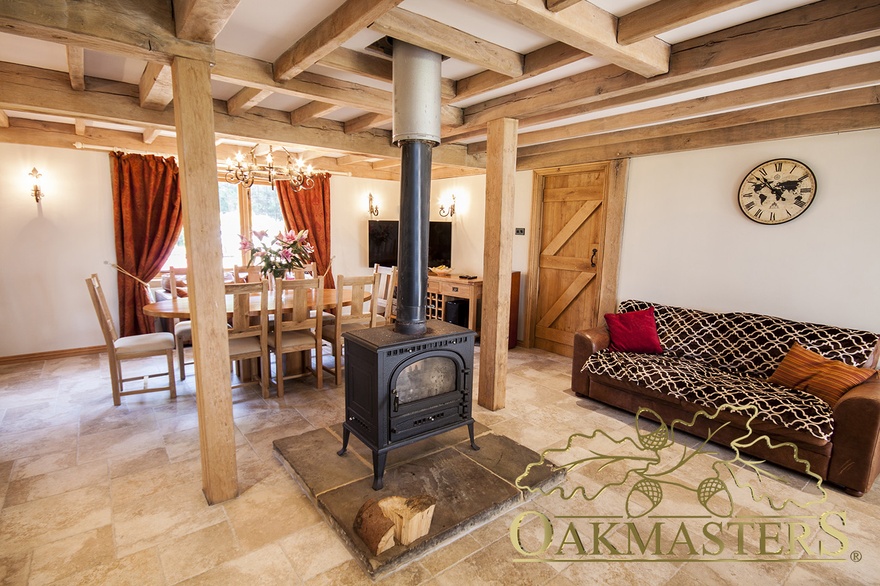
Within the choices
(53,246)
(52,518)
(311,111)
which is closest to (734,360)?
(311,111)

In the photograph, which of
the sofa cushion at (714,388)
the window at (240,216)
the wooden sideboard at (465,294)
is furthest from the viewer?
the window at (240,216)

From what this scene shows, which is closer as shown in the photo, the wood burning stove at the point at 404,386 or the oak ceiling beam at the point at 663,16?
→ the oak ceiling beam at the point at 663,16

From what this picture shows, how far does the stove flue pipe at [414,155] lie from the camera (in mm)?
2332

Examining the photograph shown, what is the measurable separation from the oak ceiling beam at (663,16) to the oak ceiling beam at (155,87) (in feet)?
7.57

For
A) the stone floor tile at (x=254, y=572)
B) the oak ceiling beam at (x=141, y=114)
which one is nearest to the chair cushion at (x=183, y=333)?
the oak ceiling beam at (x=141, y=114)

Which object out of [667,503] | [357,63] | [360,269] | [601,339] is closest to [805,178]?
[601,339]

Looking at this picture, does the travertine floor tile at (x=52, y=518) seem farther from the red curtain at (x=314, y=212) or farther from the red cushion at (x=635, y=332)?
the red curtain at (x=314, y=212)

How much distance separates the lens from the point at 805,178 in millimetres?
3322

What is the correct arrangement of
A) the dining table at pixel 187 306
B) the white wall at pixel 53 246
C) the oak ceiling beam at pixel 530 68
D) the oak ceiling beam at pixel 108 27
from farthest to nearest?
the white wall at pixel 53 246
the dining table at pixel 187 306
the oak ceiling beam at pixel 530 68
the oak ceiling beam at pixel 108 27

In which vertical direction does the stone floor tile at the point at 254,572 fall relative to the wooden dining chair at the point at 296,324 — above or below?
below

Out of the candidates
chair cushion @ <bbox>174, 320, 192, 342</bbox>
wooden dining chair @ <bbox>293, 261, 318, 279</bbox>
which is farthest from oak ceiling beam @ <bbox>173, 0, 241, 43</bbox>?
wooden dining chair @ <bbox>293, 261, 318, 279</bbox>

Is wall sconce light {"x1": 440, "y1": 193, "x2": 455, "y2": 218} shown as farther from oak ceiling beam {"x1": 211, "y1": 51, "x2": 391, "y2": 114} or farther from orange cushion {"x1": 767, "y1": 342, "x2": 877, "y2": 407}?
orange cushion {"x1": 767, "y1": 342, "x2": 877, "y2": 407}

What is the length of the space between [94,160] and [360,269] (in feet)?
10.9

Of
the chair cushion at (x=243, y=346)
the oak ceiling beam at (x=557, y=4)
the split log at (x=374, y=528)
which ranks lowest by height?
the split log at (x=374, y=528)
